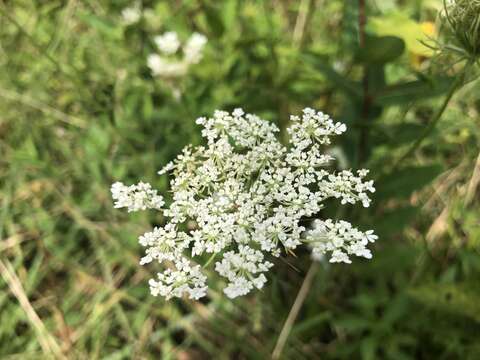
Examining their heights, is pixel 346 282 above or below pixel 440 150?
below

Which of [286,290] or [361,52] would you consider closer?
[361,52]

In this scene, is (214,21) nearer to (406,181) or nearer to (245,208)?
(406,181)

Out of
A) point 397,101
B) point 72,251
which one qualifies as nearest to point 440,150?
point 397,101

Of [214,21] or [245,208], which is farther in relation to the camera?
[214,21]

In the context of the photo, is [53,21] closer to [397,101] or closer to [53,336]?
[53,336]

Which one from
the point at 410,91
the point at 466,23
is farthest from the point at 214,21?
the point at 466,23

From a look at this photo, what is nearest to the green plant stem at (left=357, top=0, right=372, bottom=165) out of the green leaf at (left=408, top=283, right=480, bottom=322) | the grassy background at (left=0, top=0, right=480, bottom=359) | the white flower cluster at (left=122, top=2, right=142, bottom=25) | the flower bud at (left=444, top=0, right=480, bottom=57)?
the grassy background at (left=0, top=0, right=480, bottom=359)
